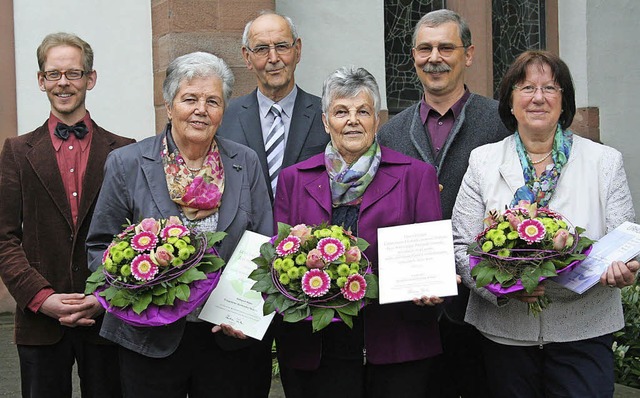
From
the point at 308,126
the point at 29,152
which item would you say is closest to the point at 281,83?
the point at 308,126

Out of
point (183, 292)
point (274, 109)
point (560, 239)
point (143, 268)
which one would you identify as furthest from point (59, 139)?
point (560, 239)

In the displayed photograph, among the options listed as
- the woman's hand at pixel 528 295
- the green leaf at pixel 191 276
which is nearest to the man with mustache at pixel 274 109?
the green leaf at pixel 191 276

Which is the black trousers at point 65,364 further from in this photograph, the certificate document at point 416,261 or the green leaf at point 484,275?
the green leaf at point 484,275

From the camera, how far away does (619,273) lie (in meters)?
4.15

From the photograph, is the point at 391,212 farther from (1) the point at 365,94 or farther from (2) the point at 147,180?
(2) the point at 147,180

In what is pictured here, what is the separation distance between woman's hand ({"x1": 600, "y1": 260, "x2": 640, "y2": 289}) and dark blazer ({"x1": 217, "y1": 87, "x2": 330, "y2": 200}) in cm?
179

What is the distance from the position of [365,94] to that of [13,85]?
5.29 metres

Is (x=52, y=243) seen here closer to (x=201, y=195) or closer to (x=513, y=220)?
(x=201, y=195)

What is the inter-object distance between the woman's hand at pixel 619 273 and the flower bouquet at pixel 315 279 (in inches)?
40.2

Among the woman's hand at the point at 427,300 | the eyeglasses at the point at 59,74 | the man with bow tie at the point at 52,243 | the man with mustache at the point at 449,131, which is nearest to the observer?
the woman's hand at the point at 427,300

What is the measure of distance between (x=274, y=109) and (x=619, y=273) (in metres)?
2.20

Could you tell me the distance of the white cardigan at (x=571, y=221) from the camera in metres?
4.41

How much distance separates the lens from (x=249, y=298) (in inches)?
169

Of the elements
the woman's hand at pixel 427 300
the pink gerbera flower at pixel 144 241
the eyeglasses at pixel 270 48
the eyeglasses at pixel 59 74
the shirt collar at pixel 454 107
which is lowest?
the woman's hand at pixel 427 300
